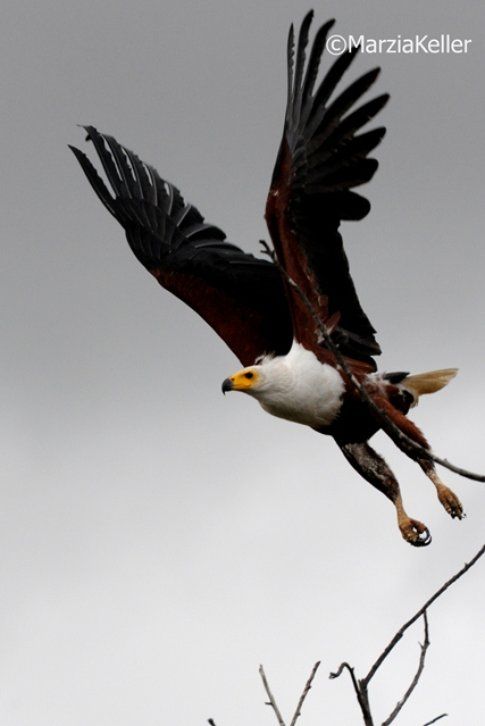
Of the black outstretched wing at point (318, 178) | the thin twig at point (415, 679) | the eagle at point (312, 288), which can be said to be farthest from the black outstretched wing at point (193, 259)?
the thin twig at point (415, 679)

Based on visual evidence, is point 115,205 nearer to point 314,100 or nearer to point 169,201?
point 169,201

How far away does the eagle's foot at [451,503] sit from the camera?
10.2m

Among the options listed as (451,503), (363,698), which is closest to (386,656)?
(363,698)

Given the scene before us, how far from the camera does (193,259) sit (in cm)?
1292

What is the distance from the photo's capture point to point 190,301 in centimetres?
1234

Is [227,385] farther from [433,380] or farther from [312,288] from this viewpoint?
[433,380]

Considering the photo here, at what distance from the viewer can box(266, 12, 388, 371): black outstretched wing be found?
9773mm

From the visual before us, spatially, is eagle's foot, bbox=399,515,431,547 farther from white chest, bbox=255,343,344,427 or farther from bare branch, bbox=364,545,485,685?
bare branch, bbox=364,545,485,685

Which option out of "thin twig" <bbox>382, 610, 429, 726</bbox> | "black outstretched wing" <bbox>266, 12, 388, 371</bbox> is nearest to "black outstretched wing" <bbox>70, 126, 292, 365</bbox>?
"black outstretched wing" <bbox>266, 12, 388, 371</bbox>

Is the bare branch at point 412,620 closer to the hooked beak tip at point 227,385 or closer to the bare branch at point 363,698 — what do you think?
the bare branch at point 363,698

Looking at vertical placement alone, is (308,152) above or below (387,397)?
above

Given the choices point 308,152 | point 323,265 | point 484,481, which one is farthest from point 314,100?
point 484,481

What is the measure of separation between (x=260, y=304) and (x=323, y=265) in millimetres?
1507

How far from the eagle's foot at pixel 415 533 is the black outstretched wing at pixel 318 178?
1.47 meters
